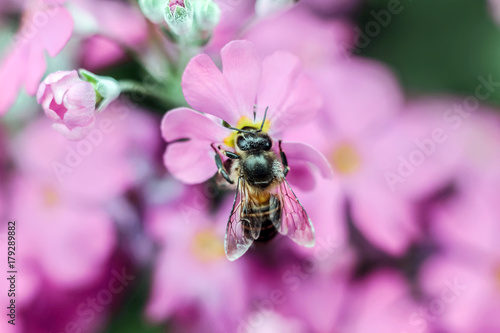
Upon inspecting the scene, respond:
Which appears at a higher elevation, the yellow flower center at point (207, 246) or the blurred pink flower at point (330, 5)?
the blurred pink flower at point (330, 5)

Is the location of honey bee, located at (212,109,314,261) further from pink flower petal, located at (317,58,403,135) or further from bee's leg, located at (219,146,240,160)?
pink flower petal, located at (317,58,403,135)

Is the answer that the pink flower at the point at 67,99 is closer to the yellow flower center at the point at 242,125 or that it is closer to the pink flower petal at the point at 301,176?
the yellow flower center at the point at 242,125

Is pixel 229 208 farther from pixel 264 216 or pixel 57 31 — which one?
pixel 57 31

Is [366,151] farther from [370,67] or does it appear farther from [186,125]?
[186,125]

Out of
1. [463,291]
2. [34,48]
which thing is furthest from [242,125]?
[463,291]

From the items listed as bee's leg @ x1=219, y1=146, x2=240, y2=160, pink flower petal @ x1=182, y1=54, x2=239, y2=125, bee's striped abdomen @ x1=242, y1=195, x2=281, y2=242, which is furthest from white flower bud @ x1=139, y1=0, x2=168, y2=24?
bee's striped abdomen @ x1=242, y1=195, x2=281, y2=242

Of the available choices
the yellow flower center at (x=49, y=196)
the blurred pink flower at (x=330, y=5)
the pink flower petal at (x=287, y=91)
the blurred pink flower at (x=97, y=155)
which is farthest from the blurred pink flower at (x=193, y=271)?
the blurred pink flower at (x=330, y=5)
